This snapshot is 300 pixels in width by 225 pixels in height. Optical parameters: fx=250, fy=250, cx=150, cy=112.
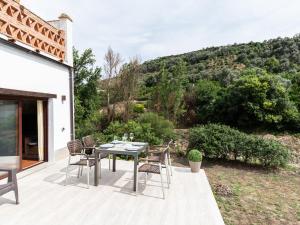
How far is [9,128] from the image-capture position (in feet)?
20.8

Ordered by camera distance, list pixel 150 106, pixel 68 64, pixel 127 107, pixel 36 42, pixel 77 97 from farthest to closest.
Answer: pixel 150 106 → pixel 127 107 → pixel 77 97 → pixel 68 64 → pixel 36 42

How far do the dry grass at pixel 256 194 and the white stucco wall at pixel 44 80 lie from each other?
4.44 metres

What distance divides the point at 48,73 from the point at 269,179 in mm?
7732

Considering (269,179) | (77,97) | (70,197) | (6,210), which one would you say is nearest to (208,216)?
(70,197)

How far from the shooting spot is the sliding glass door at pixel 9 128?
607 cm

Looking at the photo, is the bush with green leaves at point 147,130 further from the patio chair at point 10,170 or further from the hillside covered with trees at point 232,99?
the patio chair at point 10,170

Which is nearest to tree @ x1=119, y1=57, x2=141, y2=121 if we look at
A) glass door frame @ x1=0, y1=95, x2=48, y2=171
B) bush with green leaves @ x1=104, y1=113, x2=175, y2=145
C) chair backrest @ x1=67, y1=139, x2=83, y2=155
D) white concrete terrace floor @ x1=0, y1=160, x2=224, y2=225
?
bush with green leaves @ x1=104, y1=113, x2=175, y2=145

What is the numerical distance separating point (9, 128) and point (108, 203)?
3.37 metres

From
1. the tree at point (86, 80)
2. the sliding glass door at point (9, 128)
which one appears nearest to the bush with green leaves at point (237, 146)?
the sliding glass door at point (9, 128)

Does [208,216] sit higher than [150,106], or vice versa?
[150,106]

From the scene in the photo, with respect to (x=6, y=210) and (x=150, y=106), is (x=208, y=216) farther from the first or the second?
(x=150, y=106)

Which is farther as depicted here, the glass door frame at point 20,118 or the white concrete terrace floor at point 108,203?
the glass door frame at point 20,118

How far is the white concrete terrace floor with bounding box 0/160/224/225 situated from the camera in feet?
13.9

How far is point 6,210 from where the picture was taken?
4473 mm
